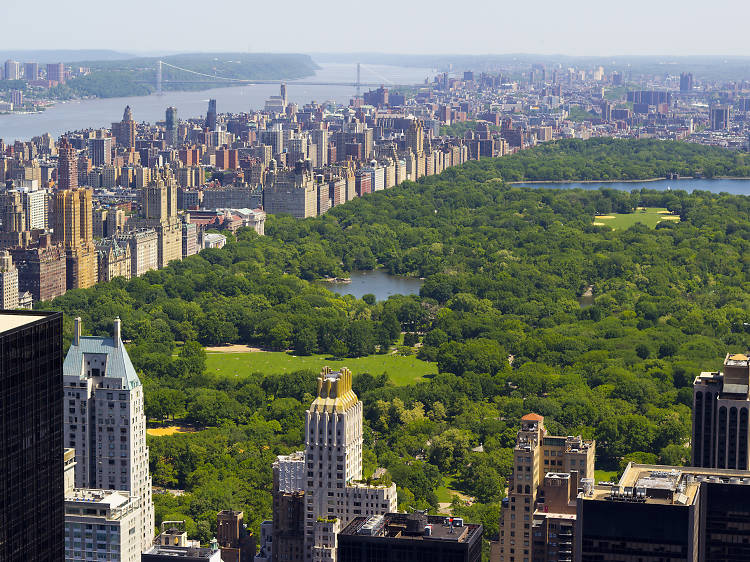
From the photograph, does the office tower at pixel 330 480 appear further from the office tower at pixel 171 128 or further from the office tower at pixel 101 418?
the office tower at pixel 171 128

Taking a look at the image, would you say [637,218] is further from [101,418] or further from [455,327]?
[101,418]

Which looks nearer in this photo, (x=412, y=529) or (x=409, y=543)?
(x=409, y=543)

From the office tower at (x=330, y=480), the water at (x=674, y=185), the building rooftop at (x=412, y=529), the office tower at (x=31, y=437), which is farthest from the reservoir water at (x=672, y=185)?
the office tower at (x=31, y=437)

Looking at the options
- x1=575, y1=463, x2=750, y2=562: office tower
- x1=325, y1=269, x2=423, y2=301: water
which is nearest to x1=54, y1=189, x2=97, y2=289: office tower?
x1=325, y1=269, x2=423, y2=301: water

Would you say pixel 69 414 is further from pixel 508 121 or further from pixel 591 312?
pixel 508 121

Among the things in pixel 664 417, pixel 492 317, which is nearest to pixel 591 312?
pixel 492 317

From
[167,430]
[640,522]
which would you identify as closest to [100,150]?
[167,430]
